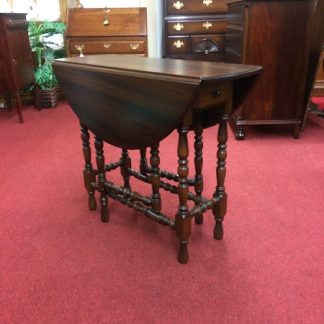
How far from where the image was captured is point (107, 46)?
3.84 m

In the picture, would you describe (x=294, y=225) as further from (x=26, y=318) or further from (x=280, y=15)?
(x=280, y=15)

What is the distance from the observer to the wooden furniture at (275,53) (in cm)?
257

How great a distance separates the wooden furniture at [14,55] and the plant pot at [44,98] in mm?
287

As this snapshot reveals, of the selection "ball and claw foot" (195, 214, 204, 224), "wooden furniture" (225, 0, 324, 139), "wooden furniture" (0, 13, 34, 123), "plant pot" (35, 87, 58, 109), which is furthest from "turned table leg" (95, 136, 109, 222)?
"plant pot" (35, 87, 58, 109)

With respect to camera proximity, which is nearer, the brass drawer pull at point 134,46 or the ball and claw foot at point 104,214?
the ball and claw foot at point 104,214

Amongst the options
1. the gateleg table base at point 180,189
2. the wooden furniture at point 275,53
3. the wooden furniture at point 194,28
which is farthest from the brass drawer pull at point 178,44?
the gateleg table base at point 180,189

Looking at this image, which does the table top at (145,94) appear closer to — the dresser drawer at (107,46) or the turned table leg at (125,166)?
the turned table leg at (125,166)

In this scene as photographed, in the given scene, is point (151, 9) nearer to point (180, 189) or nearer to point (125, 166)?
point (125, 166)

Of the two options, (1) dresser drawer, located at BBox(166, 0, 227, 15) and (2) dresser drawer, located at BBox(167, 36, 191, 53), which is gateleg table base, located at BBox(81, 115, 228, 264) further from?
(1) dresser drawer, located at BBox(166, 0, 227, 15)

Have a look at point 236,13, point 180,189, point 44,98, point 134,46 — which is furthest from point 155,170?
point 44,98

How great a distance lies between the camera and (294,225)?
1.80m

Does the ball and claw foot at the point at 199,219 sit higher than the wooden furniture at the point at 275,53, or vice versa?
the wooden furniture at the point at 275,53

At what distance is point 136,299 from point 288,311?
1.84 feet

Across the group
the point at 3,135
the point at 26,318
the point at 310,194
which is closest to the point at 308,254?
the point at 310,194
